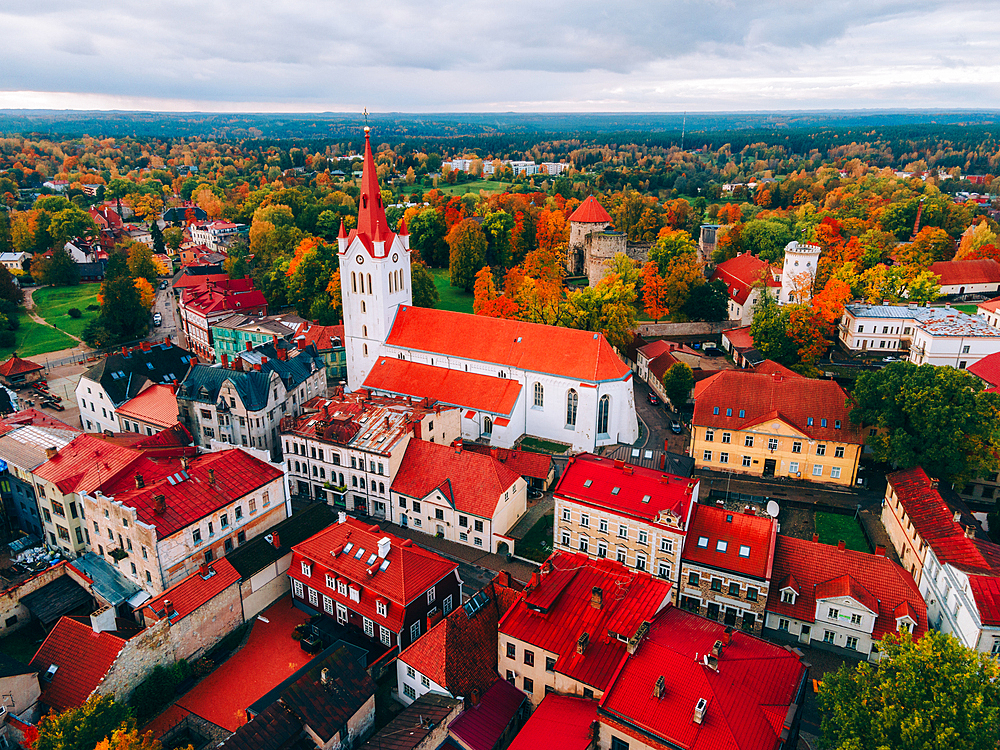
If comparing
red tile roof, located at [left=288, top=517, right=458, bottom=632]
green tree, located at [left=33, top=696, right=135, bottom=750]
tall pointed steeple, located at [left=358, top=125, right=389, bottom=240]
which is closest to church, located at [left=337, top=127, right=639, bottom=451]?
tall pointed steeple, located at [left=358, top=125, right=389, bottom=240]

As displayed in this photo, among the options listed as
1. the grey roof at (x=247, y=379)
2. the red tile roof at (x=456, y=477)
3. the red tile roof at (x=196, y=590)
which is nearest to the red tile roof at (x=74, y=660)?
the red tile roof at (x=196, y=590)

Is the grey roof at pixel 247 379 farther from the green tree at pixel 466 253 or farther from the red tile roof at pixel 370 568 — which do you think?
the green tree at pixel 466 253

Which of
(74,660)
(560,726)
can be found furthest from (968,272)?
(74,660)

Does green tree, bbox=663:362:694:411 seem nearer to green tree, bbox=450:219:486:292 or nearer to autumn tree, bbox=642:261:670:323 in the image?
autumn tree, bbox=642:261:670:323

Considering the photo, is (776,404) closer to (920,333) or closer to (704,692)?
(920,333)

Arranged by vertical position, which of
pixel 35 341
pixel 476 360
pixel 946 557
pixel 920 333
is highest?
pixel 920 333

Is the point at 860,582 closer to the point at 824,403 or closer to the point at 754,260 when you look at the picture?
the point at 824,403
